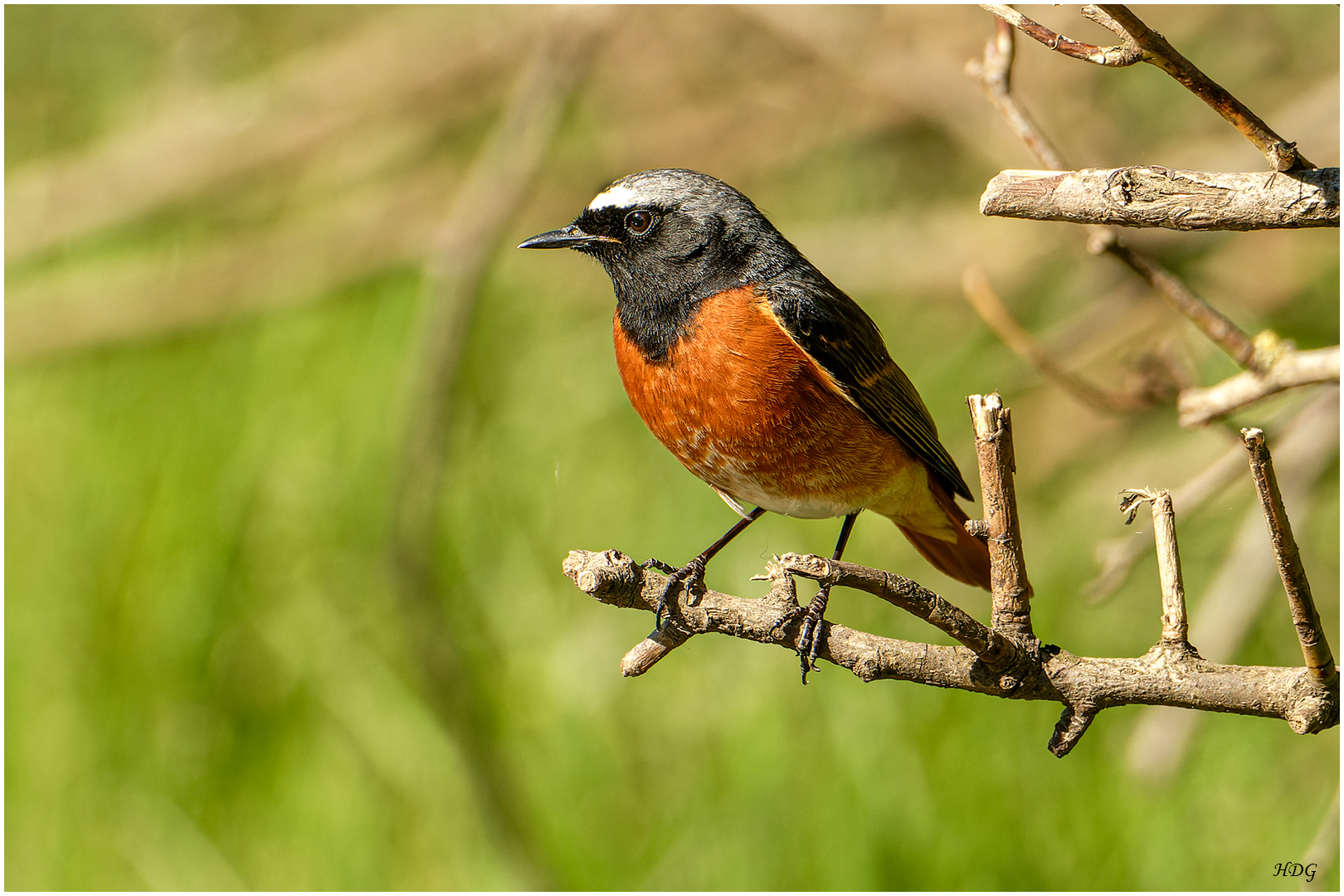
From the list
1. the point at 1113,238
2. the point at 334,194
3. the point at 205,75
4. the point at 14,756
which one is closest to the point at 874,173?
the point at 334,194

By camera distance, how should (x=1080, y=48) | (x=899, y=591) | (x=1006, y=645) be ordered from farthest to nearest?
(x=1006, y=645)
(x=899, y=591)
(x=1080, y=48)

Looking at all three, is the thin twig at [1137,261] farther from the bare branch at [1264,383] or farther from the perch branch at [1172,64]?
the perch branch at [1172,64]

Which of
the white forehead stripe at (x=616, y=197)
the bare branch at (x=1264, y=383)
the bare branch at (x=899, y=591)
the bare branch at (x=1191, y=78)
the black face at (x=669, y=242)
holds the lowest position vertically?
the bare branch at (x=899, y=591)

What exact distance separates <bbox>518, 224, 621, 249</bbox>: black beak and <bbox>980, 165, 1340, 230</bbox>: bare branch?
4.91 ft

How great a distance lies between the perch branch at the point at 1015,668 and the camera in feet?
6.13

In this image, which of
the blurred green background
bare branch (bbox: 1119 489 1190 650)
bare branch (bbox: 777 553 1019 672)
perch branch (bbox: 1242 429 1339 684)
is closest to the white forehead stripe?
bare branch (bbox: 777 553 1019 672)

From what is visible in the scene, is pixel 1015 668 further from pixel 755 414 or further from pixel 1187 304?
pixel 1187 304

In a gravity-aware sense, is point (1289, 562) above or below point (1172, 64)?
below

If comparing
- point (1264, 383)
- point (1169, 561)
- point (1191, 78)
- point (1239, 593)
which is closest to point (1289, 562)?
point (1169, 561)

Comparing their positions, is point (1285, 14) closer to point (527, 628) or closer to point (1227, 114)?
point (527, 628)

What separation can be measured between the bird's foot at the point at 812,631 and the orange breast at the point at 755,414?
382mm

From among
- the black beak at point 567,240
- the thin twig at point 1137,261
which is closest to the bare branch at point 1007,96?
the thin twig at point 1137,261

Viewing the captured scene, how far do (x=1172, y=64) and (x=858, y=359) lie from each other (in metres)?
1.42

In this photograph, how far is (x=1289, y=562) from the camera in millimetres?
1725
